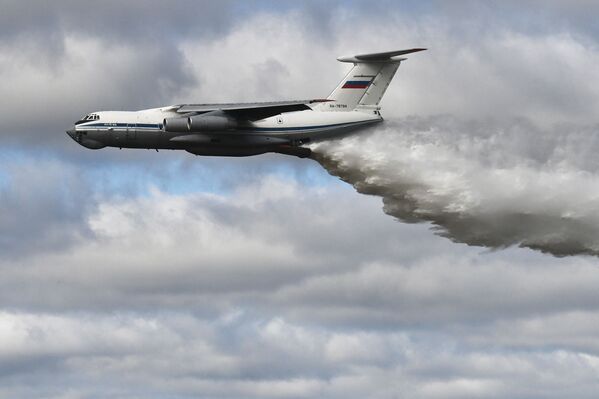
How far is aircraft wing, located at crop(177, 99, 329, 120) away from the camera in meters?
31.9

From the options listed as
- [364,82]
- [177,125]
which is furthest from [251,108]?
[364,82]

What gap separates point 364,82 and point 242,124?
5372 mm

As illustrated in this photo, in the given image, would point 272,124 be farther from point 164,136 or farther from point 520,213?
point 520,213

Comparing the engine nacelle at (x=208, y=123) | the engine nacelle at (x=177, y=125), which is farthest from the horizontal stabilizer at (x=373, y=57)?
the engine nacelle at (x=177, y=125)

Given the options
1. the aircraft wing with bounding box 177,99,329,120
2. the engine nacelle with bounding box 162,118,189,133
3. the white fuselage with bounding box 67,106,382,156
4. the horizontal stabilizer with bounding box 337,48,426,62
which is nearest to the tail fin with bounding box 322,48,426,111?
the horizontal stabilizer with bounding box 337,48,426,62

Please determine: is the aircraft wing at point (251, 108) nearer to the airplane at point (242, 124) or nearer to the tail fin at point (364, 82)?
Result: the airplane at point (242, 124)

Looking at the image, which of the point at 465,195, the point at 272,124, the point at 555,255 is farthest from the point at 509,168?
the point at 272,124

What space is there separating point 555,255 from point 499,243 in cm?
197

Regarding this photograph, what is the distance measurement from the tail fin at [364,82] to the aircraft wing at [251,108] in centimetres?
254

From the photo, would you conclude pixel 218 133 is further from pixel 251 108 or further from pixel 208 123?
pixel 251 108

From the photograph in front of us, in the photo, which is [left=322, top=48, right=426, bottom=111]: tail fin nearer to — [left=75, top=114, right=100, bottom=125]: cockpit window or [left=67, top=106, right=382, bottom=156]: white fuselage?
[left=67, top=106, right=382, bottom=156]: white fuselage

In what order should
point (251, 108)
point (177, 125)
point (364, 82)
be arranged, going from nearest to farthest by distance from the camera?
point (177, 125) < point (251, 108) < point (364, 82)

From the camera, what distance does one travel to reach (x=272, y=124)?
33.4 metres

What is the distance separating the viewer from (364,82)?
1372 inches
